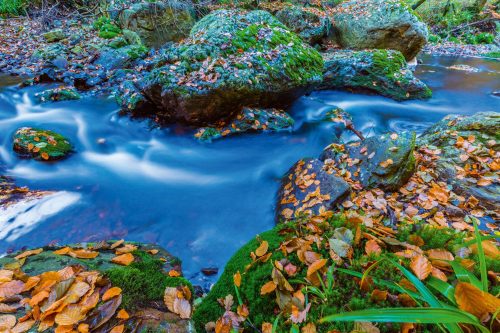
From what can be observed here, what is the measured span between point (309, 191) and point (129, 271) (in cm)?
290

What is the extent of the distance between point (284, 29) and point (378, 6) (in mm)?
6565

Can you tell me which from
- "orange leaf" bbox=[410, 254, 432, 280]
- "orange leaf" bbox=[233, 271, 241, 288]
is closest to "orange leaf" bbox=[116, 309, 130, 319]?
"orange leaf" bbox=[233, 271, 241, 288]

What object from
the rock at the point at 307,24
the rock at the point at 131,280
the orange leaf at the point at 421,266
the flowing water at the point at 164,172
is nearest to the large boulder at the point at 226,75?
the flowing water at the point at 164,172

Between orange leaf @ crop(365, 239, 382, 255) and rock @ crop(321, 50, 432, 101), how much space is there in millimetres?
8422

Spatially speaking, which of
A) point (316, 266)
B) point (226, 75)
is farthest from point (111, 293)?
point (226, 75)

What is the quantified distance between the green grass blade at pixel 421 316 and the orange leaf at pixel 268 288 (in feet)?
1.84

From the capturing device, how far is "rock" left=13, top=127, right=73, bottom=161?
19.1 feet

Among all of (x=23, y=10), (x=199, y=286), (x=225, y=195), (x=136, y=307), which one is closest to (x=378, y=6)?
(x=225, y=195)

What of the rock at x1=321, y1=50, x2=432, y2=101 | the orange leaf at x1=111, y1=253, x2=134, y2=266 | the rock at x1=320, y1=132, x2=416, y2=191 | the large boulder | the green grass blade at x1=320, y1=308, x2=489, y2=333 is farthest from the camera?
the rock at x1=321, y1=50, x2=432, y2=101

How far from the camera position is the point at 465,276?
133cm

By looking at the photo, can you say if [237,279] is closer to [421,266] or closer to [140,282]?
[140,282]

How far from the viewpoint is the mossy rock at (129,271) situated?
184 centimetres

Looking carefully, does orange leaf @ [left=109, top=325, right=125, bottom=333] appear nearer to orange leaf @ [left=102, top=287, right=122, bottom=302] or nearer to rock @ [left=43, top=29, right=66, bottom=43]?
orange leaf @ [left=102, top=287, right=122, bottom=302]

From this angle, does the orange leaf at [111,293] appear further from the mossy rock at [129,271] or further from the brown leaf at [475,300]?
the brown leaf at [475,300]
